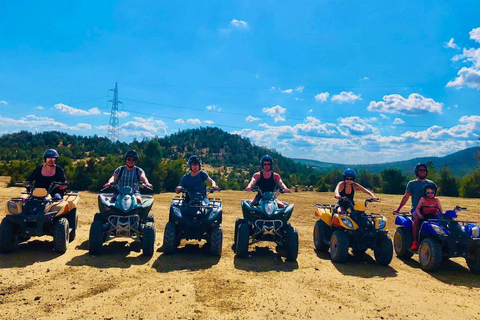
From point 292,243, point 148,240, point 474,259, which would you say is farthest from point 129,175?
point 474,259

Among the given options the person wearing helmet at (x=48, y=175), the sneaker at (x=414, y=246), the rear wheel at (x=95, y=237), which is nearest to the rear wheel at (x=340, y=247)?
the sneaker at (x=414, y=246)

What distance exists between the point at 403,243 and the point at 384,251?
128 centimetres

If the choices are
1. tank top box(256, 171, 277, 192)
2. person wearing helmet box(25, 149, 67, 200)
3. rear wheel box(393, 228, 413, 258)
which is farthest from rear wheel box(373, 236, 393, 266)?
person wearing helmet box(25, 149, 67, 200)

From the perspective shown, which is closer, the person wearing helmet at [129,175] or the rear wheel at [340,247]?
the rear wheel at [340,247]

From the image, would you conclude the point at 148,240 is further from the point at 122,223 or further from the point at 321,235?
the point at 321,235

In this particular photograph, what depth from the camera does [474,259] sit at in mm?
6488

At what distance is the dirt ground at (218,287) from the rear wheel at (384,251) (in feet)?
0.50

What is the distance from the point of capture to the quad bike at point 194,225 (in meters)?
6.77

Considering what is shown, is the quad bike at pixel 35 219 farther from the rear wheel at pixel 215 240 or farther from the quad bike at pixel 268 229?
the quad bike at pixel 268 229

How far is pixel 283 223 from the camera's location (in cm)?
696

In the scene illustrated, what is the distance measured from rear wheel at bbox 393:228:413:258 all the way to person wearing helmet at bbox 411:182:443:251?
338mm

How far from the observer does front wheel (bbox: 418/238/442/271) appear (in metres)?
6.35

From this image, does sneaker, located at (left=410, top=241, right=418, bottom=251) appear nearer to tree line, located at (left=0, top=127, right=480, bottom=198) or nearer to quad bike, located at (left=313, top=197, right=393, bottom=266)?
quad bike, located at (left=313, top=197, right=393, bottom=266)

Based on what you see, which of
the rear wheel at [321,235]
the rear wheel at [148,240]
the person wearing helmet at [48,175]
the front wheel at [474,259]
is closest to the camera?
the front wheel at [474,259]
